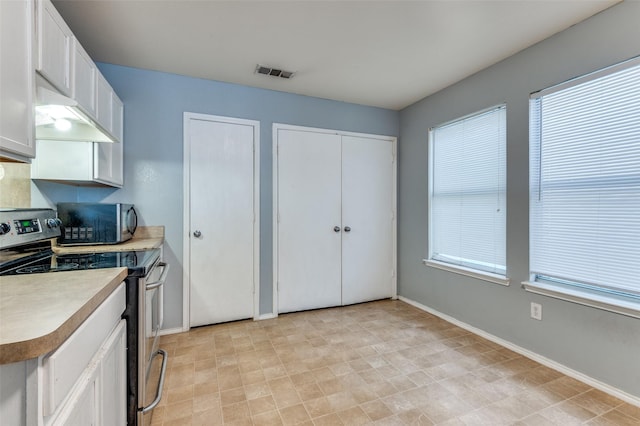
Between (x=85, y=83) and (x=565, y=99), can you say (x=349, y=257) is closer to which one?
(x=565, y=99)

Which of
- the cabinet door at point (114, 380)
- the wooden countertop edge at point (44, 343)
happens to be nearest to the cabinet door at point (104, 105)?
the cabinet door at point (114, 380)

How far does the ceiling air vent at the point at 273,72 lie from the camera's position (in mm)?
2676

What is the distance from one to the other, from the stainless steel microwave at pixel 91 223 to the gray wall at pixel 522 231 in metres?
2.98

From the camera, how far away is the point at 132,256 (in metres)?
1.71

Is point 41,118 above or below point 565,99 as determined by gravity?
below

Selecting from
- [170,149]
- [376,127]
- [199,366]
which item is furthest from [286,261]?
[376,127]

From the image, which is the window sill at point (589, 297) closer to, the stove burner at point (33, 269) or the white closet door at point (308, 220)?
the white closet door at point (308, 220)

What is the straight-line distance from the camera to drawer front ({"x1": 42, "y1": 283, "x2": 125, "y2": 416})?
2.36 ft

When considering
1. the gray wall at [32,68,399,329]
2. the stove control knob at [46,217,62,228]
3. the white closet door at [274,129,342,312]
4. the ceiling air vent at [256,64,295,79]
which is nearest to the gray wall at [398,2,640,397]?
the white closet door at [274,129,342,312]

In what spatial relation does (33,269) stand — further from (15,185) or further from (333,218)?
(333,218)

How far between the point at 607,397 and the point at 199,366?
8.85ft

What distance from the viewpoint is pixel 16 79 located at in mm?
1187

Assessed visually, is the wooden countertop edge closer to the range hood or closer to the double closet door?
the range hood

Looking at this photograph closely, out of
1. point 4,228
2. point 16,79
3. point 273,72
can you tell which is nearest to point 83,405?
point 4,228
